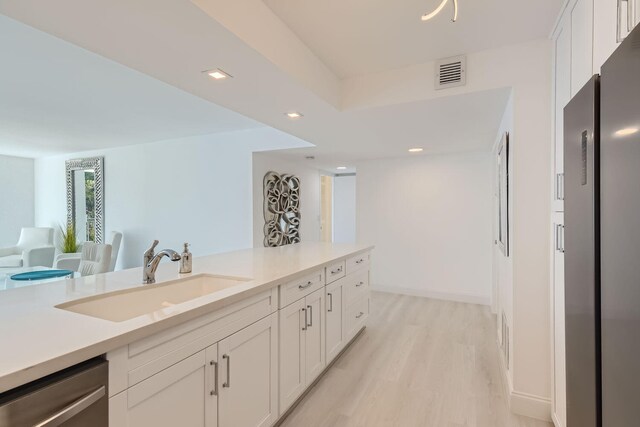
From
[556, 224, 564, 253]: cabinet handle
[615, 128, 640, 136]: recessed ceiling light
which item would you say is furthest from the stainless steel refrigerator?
[556, 224, 564, 253]: cabinet handle

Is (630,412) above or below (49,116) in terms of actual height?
below

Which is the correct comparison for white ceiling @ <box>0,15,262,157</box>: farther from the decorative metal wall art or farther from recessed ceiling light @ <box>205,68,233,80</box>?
recessed ceiling light @ <box>205,68,233,80</box>

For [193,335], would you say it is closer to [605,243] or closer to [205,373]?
[205,373]

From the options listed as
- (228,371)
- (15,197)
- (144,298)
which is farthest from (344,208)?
(15,197)

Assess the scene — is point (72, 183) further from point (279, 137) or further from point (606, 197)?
point (606, 197)

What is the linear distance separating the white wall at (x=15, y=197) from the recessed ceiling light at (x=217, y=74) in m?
7.35

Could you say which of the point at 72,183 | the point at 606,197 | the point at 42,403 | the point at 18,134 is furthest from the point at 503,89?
the point at 72,183

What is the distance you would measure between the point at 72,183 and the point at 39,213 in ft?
4.44

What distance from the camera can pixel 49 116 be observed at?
3.84m

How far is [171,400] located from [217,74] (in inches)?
65.7

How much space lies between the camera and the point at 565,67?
1.63m

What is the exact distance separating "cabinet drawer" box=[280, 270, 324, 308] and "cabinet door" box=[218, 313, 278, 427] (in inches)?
5.3

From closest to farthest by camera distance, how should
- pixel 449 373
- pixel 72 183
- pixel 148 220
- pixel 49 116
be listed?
pixel 449 373 < pixel 49 116 < pixel 148 220 < pixel 72 183

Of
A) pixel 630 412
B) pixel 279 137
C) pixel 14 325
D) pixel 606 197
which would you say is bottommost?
pixel 630 412
